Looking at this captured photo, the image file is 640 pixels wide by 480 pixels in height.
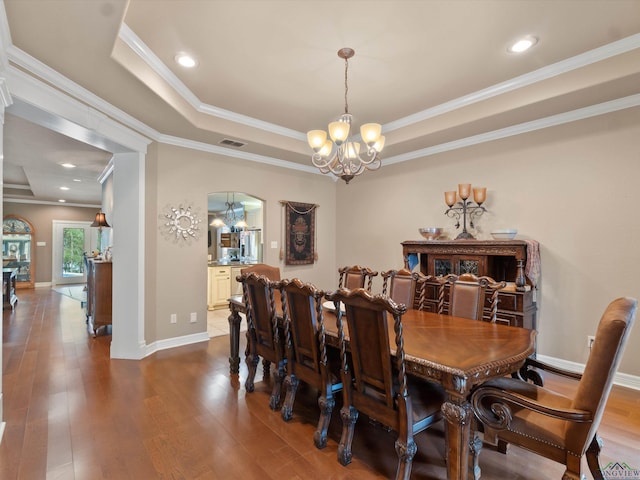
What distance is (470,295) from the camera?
2754mm

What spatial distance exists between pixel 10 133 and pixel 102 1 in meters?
3.90

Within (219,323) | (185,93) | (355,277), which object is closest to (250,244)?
(219,323)

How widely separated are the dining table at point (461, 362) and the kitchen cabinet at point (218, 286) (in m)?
4.77

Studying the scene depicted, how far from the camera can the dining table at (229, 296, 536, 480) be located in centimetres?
159

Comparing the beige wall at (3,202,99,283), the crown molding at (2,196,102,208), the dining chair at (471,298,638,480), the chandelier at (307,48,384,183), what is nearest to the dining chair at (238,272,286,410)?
the chandelier at (307,48,384,183)

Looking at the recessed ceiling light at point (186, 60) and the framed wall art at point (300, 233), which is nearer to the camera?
the recessed ceiling light at point (186, 60)

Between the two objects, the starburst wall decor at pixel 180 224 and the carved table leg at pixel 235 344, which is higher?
the starburst wall decor at pixel 180 224

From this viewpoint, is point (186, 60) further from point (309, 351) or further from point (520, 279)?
point (520, 279)

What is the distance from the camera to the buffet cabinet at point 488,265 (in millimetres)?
3344

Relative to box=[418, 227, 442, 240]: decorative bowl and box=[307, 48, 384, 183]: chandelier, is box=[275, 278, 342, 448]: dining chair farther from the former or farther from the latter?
box=[418, 227, 442, 240]: decorative bowl

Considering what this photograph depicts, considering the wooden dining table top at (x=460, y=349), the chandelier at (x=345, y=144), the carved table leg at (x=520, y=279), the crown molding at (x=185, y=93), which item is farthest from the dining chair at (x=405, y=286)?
the crown molding at (x=185, y=93)

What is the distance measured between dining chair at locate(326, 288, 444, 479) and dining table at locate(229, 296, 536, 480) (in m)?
0.11

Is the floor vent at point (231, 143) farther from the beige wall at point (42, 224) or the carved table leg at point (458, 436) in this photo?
the beige wall at point (42, 224)

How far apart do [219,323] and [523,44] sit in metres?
5.36
